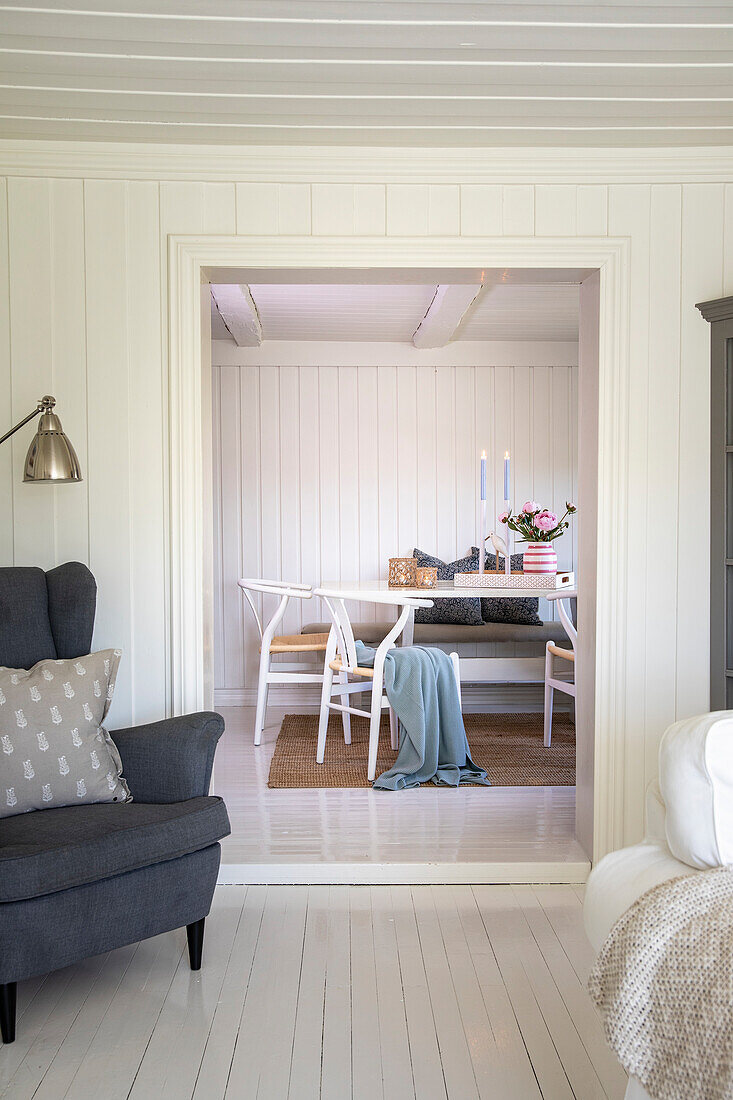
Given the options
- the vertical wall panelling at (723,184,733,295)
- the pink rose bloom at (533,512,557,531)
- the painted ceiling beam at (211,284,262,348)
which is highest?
the painted ceiling beam at (211,284,262,348)

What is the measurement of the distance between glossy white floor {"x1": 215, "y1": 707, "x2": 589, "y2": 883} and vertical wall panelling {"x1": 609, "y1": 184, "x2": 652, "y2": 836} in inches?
16.2

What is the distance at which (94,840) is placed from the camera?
2.28 m

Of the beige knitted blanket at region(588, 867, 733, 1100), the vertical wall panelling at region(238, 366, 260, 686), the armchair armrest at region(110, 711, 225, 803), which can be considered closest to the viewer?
the beige knitted blanket at region(588, 867, 733, 1100)

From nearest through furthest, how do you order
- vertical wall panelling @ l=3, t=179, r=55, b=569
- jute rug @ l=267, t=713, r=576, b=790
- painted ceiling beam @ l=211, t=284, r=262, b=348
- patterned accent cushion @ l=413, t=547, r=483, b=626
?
vertical wall panelling @ l=3, t=179, r=55, b=569
jute rug @ l=267, t=713, r=576, b=790
painted ceiling beam @ l=211, t=284, r=262, b=348
patterned accent cushion @ l=413, t=547, r=483, b=626

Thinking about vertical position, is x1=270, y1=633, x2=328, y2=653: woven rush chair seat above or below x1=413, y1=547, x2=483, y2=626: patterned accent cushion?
below

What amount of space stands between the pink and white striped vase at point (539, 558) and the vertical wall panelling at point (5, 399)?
241 centimetres

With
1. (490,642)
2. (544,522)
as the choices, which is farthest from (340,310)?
(490,642)

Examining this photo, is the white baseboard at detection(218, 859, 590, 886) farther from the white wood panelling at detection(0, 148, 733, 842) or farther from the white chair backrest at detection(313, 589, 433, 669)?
the white chair backrest at detection(313, 589, 433, 669)

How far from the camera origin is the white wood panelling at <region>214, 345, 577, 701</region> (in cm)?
639

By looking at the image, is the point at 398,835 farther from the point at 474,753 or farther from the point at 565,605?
the point at 565,605

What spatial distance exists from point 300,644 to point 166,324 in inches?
104

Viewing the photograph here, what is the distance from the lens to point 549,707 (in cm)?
512

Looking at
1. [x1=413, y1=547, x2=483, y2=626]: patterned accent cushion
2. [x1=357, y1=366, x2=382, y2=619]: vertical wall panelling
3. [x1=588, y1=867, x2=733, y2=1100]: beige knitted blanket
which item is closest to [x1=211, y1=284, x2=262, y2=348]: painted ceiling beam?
[x1=357, y1=366, x2=382, y2=619]: vertical wall panelling

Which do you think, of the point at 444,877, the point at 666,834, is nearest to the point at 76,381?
the point at 444,877
